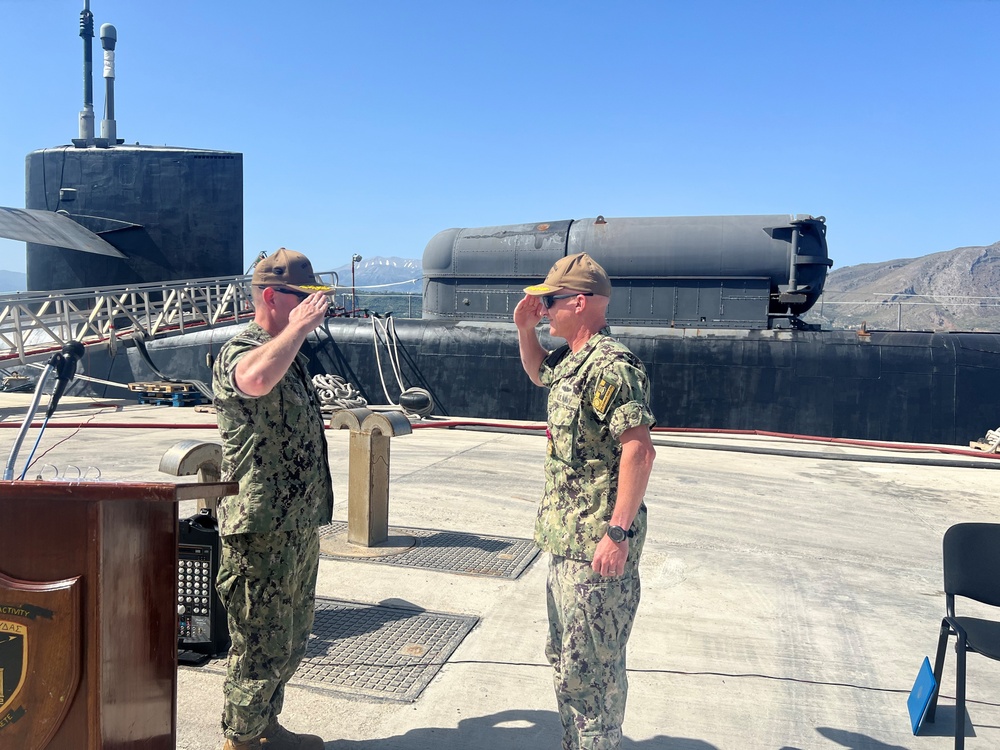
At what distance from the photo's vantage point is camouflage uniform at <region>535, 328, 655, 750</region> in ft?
8.51

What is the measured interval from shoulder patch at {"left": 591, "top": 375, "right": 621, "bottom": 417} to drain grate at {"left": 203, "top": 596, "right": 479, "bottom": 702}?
5.44ft

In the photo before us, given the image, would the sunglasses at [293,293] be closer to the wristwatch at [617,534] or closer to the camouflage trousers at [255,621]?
the camouflage trousers at [255,621]

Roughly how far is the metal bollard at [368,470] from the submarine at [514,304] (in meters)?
6.46

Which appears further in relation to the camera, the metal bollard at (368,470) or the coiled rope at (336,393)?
the coiled rope at (336,393)

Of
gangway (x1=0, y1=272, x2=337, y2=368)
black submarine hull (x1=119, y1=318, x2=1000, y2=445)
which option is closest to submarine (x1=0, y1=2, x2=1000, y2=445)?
black submarine hull (x1=119, y1=318, x2=1000, y2=445)

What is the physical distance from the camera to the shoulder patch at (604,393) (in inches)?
102

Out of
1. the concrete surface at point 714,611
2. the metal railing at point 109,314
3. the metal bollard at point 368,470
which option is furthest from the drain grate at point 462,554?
the metal railing at point 109,314

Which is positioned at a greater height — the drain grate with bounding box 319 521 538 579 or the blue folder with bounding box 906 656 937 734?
the blue folder with bounding box 906 656 937 734

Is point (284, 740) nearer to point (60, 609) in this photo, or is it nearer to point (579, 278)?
point (60, 609)

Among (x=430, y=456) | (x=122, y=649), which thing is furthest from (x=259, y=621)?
(x=430, y=456)

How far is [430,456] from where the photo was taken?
932 centimetres

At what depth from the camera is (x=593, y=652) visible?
2.59m

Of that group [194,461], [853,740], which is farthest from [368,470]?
[853,740]

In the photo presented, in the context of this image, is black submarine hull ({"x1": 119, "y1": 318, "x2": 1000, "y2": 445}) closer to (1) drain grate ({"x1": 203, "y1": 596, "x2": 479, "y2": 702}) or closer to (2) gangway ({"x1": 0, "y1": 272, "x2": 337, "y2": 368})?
(2) gangway ({"x1": 0, "y1": 272, "x2": 337, "y2": 368})
